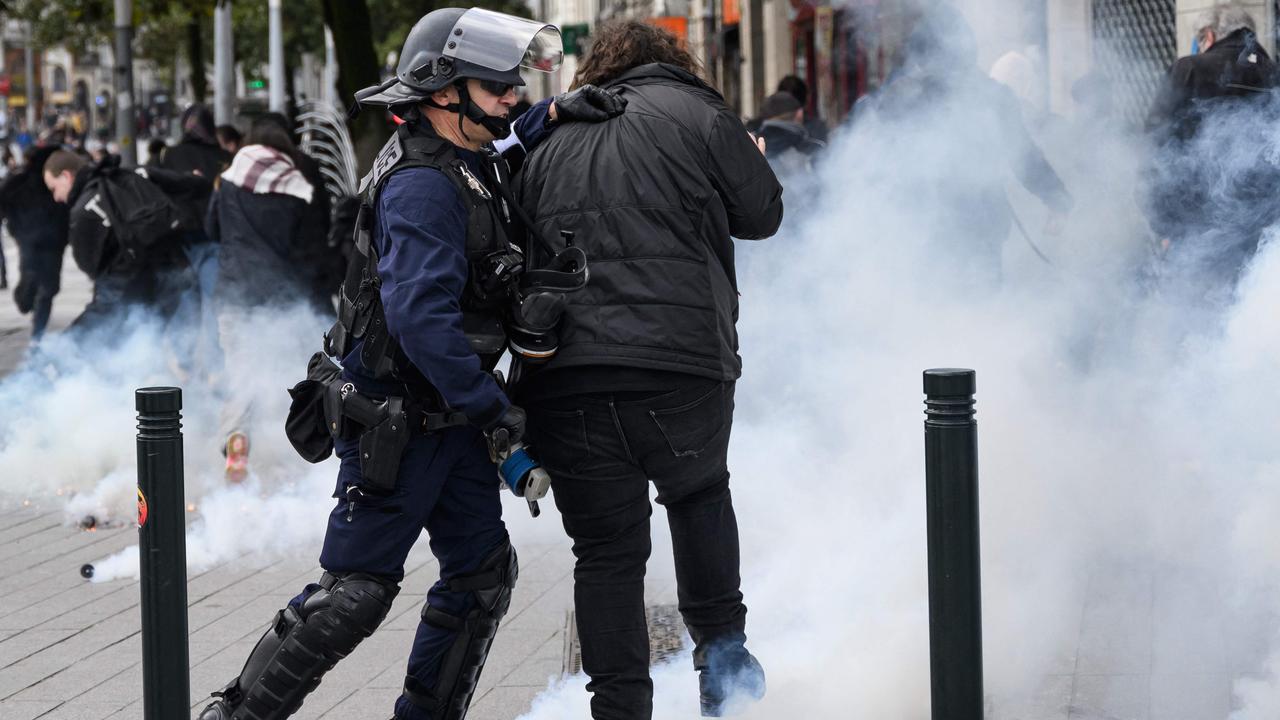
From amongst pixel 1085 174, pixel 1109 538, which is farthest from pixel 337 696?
pixel 1085 174

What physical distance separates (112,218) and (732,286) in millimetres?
5623

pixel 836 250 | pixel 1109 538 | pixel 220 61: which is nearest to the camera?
pixel 1109 538

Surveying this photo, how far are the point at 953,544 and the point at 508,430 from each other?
89 cm

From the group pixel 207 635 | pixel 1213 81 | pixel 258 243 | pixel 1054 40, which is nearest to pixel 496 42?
pixel 207 635

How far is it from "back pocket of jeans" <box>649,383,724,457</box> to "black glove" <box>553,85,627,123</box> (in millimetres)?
615

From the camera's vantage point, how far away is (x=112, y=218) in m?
8.42

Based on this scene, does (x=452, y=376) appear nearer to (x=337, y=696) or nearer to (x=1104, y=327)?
(x=337, y=696)

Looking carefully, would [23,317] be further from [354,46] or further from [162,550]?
[162,550]

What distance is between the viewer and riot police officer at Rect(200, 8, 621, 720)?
332 cm

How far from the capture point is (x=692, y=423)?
346 cm

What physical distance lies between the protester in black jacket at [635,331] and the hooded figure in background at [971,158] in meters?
2.85

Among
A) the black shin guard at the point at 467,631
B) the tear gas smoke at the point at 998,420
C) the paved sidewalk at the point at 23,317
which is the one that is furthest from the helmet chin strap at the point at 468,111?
the paved sidewalk at the point at 23,317

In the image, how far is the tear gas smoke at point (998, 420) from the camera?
13.2 feet

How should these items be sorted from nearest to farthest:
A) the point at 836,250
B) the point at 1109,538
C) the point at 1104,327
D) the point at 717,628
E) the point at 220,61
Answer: the point at 717,628 → the point at 1109,538 → the point at 1104,327 → the point at 836,250 → the point at 220,61
